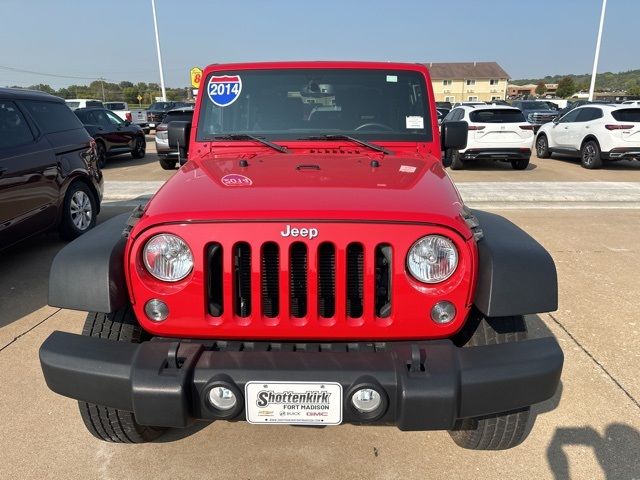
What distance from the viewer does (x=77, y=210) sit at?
5.93 m

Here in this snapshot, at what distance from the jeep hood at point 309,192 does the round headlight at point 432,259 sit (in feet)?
0.26

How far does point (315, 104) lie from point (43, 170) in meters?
3.37

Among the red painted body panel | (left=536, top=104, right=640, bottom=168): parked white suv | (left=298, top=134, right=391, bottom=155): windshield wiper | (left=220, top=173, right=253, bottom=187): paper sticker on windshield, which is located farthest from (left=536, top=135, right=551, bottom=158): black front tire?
(left=220, top=173, right=253, bottom=187): paper sticker on windshield

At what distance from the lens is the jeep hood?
1.98 m

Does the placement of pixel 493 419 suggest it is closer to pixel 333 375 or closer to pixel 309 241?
pixel 333 375

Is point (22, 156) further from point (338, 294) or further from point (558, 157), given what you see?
point (558, 157)

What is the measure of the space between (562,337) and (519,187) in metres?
6.50

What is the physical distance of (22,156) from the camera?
4879 mm

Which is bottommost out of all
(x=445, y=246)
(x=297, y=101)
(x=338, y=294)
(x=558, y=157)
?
(x=558, y=157)

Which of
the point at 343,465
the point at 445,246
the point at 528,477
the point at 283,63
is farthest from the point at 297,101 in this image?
the point at 528,477

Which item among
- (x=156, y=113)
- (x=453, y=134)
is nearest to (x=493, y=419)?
(x=453, y=134)

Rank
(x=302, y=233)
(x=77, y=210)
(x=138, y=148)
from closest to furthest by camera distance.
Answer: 1. (x=302, y=233)
2. (x=77, y=210)
3. (x=138, y=148)

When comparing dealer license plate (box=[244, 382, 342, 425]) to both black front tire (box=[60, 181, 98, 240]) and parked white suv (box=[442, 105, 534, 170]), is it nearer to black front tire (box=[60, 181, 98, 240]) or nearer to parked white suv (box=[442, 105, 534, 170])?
black front tire (box=[60, 181, 98, 240])

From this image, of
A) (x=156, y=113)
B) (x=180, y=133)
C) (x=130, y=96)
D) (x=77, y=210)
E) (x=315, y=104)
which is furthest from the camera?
(x=130, y=96)
